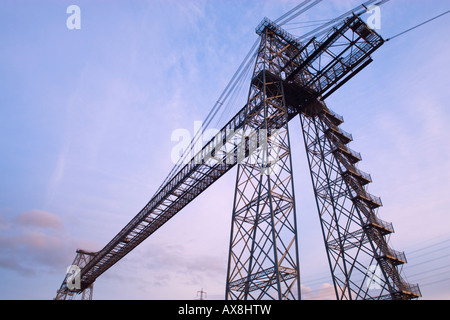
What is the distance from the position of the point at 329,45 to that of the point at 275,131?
547 centimetres

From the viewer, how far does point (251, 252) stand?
11516mm

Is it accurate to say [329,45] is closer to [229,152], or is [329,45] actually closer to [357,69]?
[357,69]

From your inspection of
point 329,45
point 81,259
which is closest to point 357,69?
point 329,45
